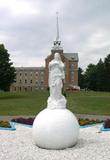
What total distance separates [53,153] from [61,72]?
3181 millimetres

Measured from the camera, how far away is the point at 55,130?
12289mm

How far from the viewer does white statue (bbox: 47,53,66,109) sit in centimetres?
1310

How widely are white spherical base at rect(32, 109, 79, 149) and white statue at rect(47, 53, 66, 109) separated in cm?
40

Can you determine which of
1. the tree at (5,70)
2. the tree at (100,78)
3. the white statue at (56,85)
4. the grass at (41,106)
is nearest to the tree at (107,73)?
the tree at (100,78)

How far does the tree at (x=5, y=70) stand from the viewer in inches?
2078

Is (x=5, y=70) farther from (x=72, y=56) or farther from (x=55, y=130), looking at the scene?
(x=72, y=56)

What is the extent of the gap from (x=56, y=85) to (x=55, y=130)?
178cm

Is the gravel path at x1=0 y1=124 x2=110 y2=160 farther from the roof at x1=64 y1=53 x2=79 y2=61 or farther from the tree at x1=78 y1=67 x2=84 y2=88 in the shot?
the tree at x1=78 y1=67 x2=84 y2=88

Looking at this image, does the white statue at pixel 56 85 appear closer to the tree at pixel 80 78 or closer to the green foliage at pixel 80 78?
the green foliage at pixel 80 78

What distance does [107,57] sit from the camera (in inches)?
4471

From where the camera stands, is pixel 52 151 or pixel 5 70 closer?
pixel 52 151

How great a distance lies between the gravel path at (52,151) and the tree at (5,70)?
37.5m

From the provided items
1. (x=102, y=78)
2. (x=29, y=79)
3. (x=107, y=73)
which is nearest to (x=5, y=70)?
(x=102, y=78)

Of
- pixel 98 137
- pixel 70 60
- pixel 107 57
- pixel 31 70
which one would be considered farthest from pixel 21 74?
pixel 98 137
